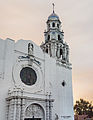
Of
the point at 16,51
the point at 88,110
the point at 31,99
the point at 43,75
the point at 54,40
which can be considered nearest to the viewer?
the point at 31,99

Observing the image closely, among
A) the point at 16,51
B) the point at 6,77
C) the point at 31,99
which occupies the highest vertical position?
the point at 16,51

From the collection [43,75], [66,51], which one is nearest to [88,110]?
[66,51]

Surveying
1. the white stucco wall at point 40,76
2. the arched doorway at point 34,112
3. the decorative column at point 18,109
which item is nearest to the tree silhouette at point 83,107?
the white stucco wall at point 40,76

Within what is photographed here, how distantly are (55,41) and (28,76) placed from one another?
701cm

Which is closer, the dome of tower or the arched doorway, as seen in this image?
the arched doorway

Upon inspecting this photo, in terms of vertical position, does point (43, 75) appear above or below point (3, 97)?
above

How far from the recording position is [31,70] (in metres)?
16.7

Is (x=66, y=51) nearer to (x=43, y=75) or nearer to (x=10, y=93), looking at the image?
(x=43, y=75)

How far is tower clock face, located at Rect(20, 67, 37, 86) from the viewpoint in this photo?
51.6ft

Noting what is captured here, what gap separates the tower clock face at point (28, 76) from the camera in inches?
619

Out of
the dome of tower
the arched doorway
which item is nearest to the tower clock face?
the arched doorway

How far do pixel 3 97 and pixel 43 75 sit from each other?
208 inches

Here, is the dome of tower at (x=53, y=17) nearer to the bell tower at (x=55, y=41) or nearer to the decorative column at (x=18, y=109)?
the bell tower at (x=55, y=41)

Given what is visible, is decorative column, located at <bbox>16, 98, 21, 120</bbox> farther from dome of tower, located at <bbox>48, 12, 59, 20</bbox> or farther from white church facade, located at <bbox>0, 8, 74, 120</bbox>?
dome of tower, located at <bbox>48, 12, 59, 20</bbox>
